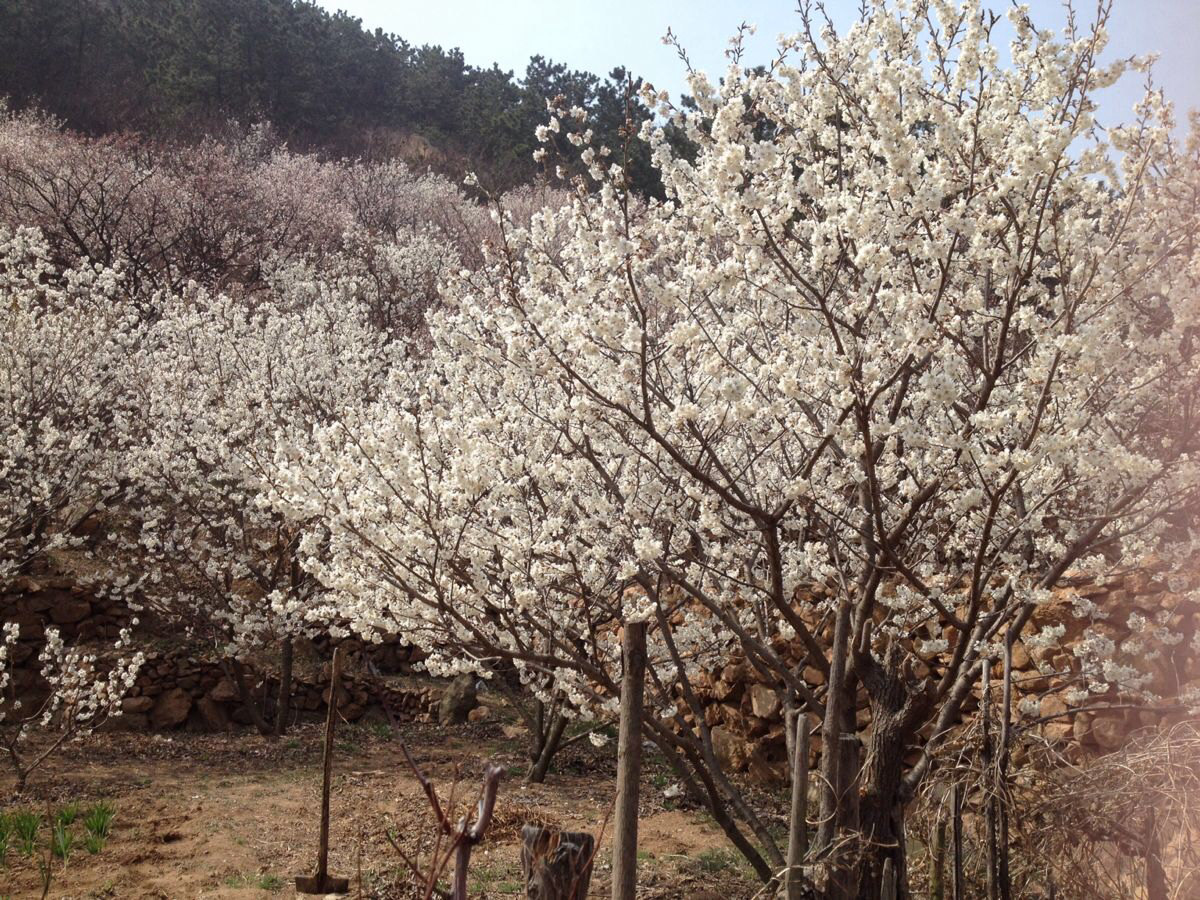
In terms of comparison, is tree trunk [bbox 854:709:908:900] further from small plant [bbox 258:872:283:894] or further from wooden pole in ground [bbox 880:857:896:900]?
small plant [bbox 258:872:283:894]

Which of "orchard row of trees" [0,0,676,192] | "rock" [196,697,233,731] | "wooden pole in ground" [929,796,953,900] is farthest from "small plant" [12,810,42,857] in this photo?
"orchard row of trees" [0,0,676,192]

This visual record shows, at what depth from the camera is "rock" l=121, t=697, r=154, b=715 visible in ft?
30.8

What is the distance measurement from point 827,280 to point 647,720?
2047 millimetres

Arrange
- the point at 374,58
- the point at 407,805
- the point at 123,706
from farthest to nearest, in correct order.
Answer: the point at 374,58 → the point at 123,706 → the point at 407,805

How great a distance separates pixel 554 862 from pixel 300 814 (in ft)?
14.9

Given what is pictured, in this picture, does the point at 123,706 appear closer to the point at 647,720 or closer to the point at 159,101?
the point at 647,720

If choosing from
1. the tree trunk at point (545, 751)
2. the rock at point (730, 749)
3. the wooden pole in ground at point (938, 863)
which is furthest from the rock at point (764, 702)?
the wooden pole in ground at point (938, 863)

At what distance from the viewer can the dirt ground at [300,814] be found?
538 centimetres

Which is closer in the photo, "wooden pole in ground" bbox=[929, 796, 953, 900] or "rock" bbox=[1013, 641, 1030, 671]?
"wooden pole in ground" bbox=[929, 796, 953, 900]

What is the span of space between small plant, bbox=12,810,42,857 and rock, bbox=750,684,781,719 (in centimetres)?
519

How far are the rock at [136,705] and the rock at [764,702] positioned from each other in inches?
231

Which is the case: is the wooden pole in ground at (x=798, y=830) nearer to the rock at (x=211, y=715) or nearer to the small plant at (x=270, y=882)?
the small plant at (x=270, y=882)

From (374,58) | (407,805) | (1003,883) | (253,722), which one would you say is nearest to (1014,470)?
(1003,883)

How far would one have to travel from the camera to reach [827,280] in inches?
158
